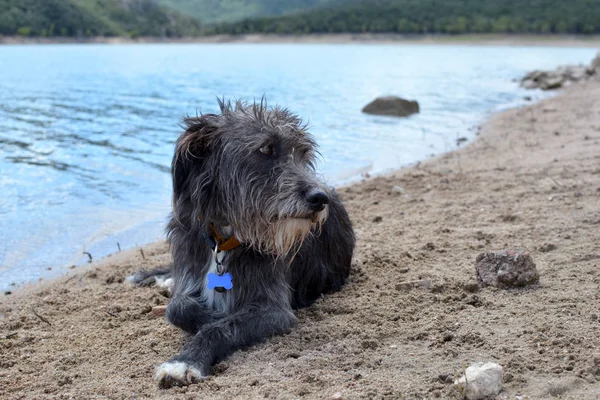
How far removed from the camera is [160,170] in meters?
13.0

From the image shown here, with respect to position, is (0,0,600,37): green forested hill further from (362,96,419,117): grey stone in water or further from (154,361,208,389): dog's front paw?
(154,361,208,389): dog's front paw

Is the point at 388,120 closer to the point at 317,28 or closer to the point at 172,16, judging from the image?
the point at 317,28

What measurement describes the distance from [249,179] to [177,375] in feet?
4.63

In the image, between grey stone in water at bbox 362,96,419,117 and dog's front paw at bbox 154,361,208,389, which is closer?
dog's front paw at bbox 154,361,208,389

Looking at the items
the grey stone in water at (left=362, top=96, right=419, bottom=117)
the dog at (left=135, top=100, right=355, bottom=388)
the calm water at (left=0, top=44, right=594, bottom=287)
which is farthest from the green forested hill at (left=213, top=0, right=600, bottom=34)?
the dog at (left=135, top=100, right=355, bottom=388)

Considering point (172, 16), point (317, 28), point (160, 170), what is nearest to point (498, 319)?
point (160, 170)

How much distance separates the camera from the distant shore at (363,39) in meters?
104

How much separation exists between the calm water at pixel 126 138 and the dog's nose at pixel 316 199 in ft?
14.6

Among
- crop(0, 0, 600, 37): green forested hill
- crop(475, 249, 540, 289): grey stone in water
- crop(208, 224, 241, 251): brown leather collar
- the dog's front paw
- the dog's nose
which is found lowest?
the dog's front paw

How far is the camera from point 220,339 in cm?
468

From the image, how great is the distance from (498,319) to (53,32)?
118146 millimetres

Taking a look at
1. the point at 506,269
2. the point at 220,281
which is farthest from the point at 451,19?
the point at 220,281

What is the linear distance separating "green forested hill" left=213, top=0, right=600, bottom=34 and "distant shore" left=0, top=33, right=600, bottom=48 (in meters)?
1.54

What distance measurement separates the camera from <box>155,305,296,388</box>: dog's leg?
4.33 meters
